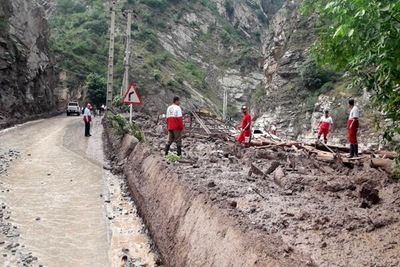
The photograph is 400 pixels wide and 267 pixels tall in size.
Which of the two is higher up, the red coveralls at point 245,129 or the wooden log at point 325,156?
the red coveralls at point 245,129

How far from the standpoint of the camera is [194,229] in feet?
21.1

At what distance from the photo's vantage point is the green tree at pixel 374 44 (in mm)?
4344

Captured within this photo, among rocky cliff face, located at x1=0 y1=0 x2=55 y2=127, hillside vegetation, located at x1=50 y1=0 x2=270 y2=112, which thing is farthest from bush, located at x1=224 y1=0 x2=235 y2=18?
rocky cliff face, located at x1=0 y1=0 x2=55 y2=127

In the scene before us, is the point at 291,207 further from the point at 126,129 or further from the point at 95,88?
the point at 95,88

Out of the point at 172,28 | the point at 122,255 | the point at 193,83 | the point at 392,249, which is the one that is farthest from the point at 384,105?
the point at 172,28

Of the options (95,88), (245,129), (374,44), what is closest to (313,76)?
(95,88)

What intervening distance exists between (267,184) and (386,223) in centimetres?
328

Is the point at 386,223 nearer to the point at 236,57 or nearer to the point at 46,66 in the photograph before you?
the point at 46,66

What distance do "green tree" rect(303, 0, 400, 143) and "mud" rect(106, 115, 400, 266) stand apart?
4.44ft

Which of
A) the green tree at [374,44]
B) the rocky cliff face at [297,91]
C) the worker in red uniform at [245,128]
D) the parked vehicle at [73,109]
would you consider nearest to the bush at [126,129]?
the worker in red uniform at [245,128]

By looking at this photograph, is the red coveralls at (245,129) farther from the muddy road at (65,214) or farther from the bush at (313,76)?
the bush at (313,76)

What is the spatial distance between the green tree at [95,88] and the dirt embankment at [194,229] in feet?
150

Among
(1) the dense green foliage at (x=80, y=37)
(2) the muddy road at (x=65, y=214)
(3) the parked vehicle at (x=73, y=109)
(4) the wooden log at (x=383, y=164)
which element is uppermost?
(1) the dense green foliage at (x=80, y=37)

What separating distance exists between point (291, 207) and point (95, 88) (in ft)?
168
